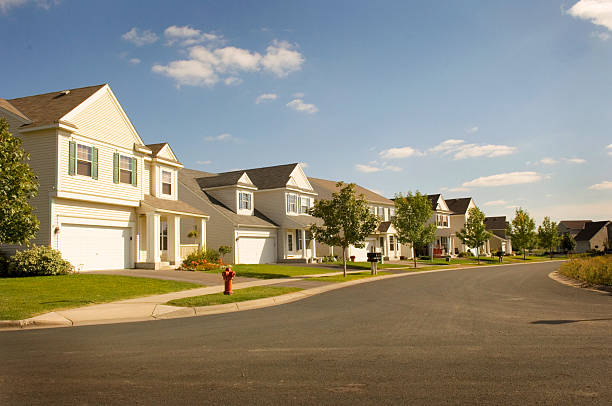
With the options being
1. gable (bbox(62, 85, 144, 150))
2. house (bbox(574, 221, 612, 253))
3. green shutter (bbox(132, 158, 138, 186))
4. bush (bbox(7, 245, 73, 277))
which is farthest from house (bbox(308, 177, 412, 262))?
A: house (bbox(574, 221, 612, 253))

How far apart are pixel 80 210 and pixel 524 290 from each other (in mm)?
20191

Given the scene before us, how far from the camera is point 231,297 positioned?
1595cm

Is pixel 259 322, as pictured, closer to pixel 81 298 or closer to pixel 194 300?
pixel 194 300

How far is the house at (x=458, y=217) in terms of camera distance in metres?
69.6

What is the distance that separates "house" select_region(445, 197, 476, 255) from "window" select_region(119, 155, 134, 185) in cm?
5162

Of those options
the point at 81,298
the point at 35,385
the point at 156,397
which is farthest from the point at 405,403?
the point at 81,298

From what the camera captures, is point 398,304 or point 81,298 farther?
point 81,298

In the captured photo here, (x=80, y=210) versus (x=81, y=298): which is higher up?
(x=80, y=210)

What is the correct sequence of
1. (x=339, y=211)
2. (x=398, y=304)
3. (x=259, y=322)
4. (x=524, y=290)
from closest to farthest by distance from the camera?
(x=259, y=322) → (x=398, y=304) → (x=524, y=290) → (x=339, y=211)

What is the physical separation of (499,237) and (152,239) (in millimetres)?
69829

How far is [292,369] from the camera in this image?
22.0 feet

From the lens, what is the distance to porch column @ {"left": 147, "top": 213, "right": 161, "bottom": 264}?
86.8 ft

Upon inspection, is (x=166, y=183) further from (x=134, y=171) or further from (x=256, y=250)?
(x=256, y=250)

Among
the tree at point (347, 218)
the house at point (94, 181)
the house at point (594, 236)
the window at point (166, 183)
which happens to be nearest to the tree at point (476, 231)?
the tree at point (347, 218)
